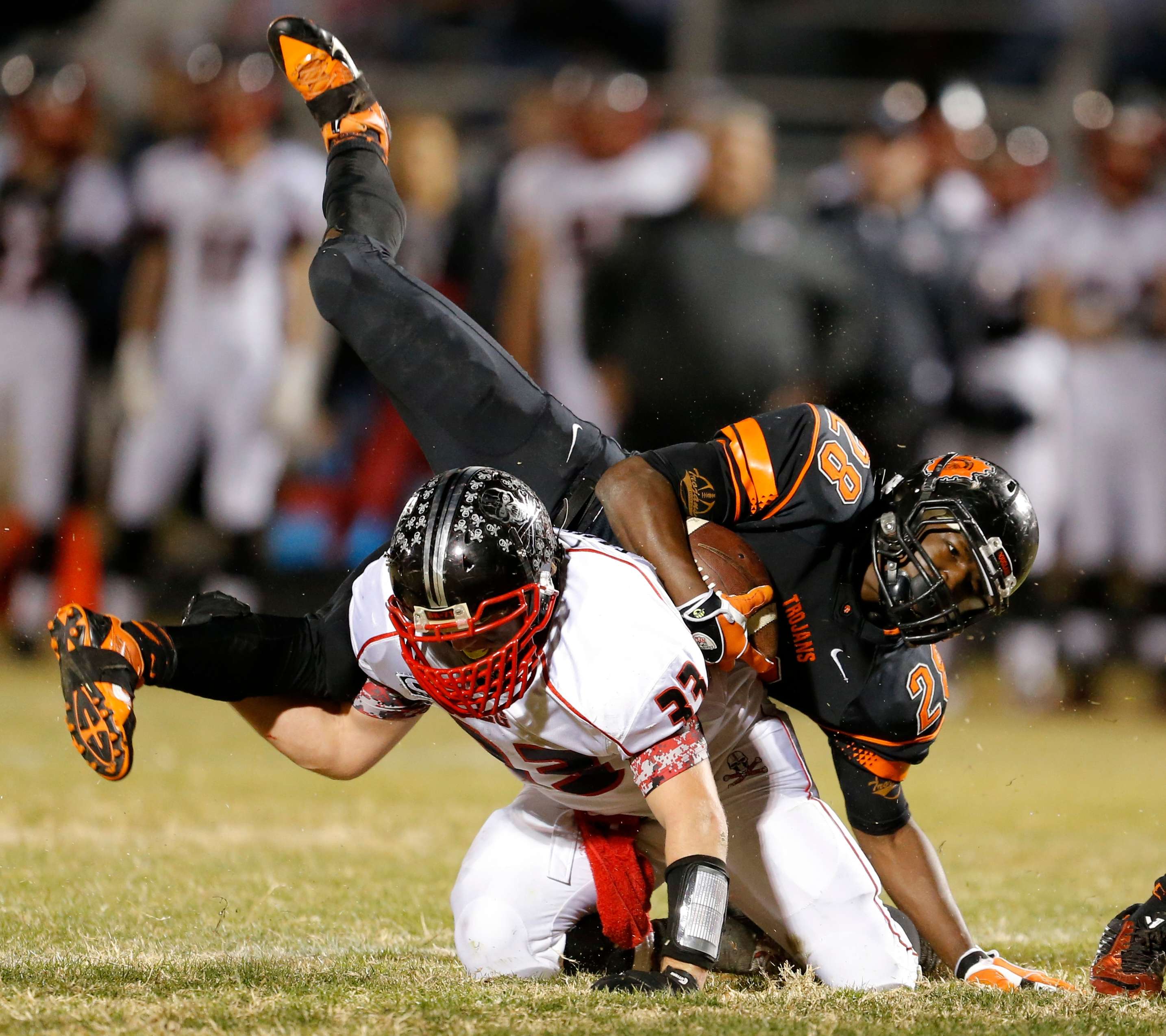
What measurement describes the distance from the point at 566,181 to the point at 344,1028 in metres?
6.97

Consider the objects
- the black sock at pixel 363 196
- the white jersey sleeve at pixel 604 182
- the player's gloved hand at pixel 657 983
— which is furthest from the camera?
the white jersey sleeve at pixel 604 182

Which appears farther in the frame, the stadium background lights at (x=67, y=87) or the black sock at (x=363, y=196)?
the stadium background lights at (x=67, y=87)

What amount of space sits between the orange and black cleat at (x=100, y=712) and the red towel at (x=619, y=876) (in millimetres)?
1128

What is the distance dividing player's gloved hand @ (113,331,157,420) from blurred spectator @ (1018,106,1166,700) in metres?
5.01

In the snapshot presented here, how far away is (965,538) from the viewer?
3.55 metres

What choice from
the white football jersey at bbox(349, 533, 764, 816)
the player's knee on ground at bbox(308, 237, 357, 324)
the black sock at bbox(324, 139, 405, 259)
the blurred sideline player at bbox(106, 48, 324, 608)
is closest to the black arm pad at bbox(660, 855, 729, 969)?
the white football jersey at bbox(349, 533, 764, 816)

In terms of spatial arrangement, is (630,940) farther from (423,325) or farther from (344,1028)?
(423,325)

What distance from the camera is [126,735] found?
10.5ft

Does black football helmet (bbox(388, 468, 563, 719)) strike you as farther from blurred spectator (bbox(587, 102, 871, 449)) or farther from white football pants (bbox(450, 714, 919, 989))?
blurred spectator (bbox(587, 102, 871, 449))

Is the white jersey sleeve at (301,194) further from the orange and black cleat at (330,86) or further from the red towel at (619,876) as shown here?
the red towel at (619,876)

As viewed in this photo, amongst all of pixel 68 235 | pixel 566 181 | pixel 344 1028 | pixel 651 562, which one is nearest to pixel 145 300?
pixel 68 235

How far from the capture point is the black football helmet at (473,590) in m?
3.06

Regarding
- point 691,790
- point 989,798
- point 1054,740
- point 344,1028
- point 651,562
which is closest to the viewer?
point 344,1028

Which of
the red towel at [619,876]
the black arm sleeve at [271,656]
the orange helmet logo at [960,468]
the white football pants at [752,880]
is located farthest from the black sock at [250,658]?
the orange helmet logo at [960,468]
